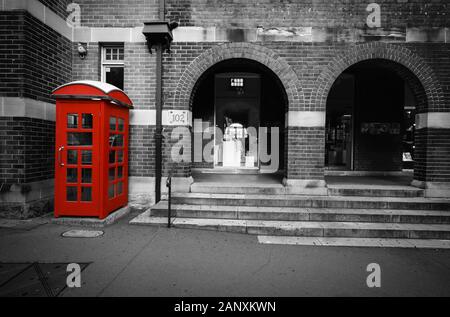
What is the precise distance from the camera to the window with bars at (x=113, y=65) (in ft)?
24.0

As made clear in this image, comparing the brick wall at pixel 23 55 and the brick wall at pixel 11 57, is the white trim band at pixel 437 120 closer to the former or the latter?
the brick wall at pixel 23 55

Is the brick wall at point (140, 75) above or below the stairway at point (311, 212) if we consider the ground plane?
above

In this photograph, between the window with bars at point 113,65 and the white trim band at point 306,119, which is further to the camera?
the window with bars at point 113,65

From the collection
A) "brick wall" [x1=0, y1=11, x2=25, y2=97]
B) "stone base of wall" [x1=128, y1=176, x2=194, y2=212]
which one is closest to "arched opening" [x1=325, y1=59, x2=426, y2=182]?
"stone base of wall" [x1=128, y1=176, x2=194, y2=212]

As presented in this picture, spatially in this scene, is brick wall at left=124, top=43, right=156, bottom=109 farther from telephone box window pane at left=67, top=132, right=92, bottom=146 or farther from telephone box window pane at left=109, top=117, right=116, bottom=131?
telephone box window pane at left=67, top=132, right=92, bottom=146

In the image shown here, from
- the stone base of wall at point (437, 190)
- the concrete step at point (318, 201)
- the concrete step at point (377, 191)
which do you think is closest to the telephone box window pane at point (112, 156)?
the concrete step at point (318, 201)

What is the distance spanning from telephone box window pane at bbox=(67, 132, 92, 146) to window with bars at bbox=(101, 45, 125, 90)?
2.31 metres

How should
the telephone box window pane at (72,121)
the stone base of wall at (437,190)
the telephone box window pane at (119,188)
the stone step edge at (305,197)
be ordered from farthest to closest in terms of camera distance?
1. the stone base of wall at (437,190)
2. the telephone box window pane at (119,188)
3. the stone step edge at (305,197)
4. the telephone box window pane at (72,121)

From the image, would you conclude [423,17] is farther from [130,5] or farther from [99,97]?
[99,97]

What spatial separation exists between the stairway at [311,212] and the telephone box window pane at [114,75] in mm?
3577

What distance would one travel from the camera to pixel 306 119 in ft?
22.3

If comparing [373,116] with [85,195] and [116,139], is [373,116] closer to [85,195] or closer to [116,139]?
[116,139]

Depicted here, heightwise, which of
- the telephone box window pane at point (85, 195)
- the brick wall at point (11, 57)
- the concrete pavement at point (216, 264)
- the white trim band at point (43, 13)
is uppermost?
the white trim band at point (43, 13)

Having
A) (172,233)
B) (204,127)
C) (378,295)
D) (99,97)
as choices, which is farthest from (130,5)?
(378,295)
